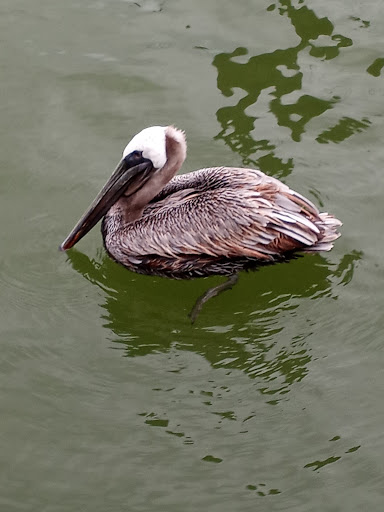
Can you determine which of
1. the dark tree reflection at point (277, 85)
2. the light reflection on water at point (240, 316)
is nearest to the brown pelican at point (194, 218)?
the light reflection on water at point (240, 316)

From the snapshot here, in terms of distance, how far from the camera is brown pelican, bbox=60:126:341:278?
6.45 m

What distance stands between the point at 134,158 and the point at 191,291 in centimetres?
102

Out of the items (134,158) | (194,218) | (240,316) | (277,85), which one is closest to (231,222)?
(194,218)

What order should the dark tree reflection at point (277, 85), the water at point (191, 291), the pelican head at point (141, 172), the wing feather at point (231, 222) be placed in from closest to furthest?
the water at point (191, 291) < the wing feather at point (231, 222) < the pelican head at point (141, 172) < the dark tree reflection at point (277, 85)

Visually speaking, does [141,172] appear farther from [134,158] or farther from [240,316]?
[240,316]

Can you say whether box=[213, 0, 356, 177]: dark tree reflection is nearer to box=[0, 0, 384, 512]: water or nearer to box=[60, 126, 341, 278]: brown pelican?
A: box=[0, 0, 384, 512]: water

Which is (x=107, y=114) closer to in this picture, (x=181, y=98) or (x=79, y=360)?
(x=181, y=98)

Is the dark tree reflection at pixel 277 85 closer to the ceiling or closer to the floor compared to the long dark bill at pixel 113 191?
closer to the ceiling

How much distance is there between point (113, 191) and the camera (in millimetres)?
6656

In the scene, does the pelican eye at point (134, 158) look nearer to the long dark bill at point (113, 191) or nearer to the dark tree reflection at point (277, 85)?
the long dark bill at point (113, 191)

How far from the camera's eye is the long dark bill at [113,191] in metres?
6.60

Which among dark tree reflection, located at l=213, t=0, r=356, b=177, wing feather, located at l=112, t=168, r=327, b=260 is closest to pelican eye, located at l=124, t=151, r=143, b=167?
wing feather, located at l=112, t=168, r=327, b=260

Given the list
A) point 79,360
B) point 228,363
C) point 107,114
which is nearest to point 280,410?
point 228,363

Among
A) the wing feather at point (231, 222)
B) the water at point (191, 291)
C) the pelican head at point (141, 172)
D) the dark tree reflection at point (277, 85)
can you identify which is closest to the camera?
the water at point (191, 291)
